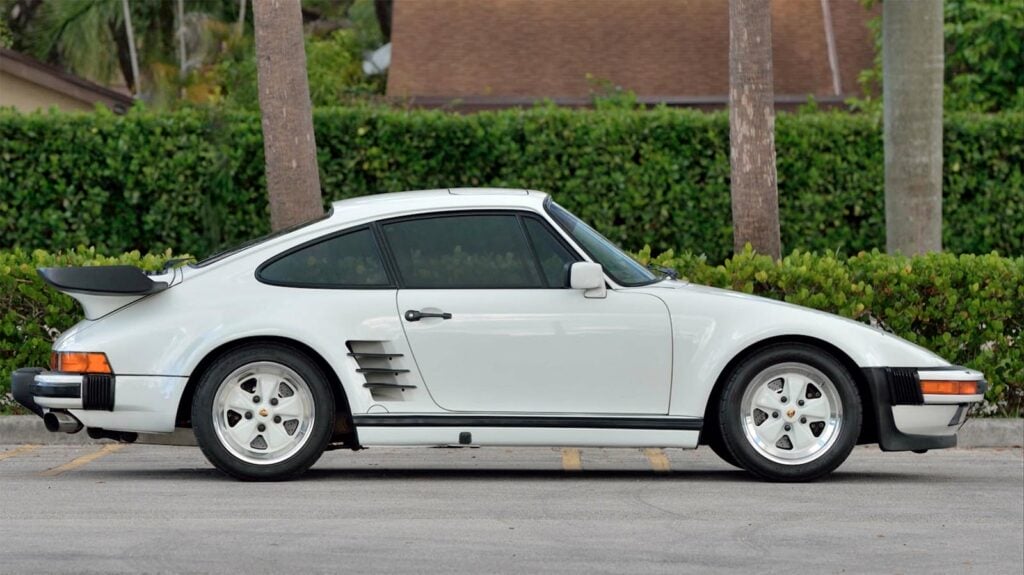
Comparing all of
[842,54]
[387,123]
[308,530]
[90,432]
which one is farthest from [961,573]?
[842,54]

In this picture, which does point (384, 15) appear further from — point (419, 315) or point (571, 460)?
point (419, 315)

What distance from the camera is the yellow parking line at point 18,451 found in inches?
393

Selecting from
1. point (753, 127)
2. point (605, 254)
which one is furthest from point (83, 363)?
point (753, 127)

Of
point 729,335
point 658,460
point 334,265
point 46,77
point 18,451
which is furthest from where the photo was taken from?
point 46,77

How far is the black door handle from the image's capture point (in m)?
8.58

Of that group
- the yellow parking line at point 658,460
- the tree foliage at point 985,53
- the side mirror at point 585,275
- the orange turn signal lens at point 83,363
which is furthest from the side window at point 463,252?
the tree foliage at point 985,53

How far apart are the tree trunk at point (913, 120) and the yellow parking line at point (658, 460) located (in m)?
4.89

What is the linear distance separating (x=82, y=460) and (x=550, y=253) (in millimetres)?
3135

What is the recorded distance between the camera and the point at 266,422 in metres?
8.52

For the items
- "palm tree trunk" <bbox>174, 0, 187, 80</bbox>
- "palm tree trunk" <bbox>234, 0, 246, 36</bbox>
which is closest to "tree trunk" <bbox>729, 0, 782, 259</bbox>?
"palm tree trunk" <bbox>234, 0, 246, 36</bbox>

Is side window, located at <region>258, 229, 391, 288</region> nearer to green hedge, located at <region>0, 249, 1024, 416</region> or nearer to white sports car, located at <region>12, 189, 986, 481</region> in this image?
white sports car, located at <region>12, 189, 986, 481</region>

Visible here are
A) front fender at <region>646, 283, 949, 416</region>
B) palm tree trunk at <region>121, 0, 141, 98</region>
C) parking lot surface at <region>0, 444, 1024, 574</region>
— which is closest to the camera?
parking lot surface at <region>0, 444, 1024, 574</region>

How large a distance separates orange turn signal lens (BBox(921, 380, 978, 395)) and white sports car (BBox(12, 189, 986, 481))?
10mm

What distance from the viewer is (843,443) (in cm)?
866
